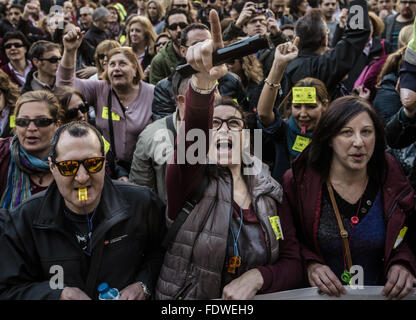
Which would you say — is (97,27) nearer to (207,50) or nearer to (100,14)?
(100,14)

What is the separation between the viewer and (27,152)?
2.86m

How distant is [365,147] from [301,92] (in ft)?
3.43

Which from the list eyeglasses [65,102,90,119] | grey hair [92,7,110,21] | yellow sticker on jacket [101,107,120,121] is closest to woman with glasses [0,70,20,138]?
eyeglasses [65,102,90,119]

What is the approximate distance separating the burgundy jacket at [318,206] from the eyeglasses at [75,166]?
1.04 m

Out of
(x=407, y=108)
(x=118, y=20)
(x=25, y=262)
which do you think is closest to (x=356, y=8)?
(x=407, y=108)

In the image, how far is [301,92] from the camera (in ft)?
11.0

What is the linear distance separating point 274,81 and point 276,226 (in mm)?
1078

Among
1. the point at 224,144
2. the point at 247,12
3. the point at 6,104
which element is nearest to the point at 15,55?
the point at 6,104

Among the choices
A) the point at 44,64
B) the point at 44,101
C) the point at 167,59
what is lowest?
the point at 44,101

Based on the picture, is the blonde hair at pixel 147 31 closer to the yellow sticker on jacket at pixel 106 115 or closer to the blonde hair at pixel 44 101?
the yellow sticker on jacket at pixel 106 115

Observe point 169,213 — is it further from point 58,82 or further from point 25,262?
point 58,82

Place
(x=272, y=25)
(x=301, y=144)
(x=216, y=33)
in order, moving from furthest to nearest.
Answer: (x=272, y=25) → (x=301, y=144) → (x=216, y=33)

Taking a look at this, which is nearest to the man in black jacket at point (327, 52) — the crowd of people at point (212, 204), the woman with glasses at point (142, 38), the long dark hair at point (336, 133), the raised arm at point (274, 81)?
the crowd of people at point (212, 204)

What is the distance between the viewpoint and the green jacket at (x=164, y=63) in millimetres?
5141
